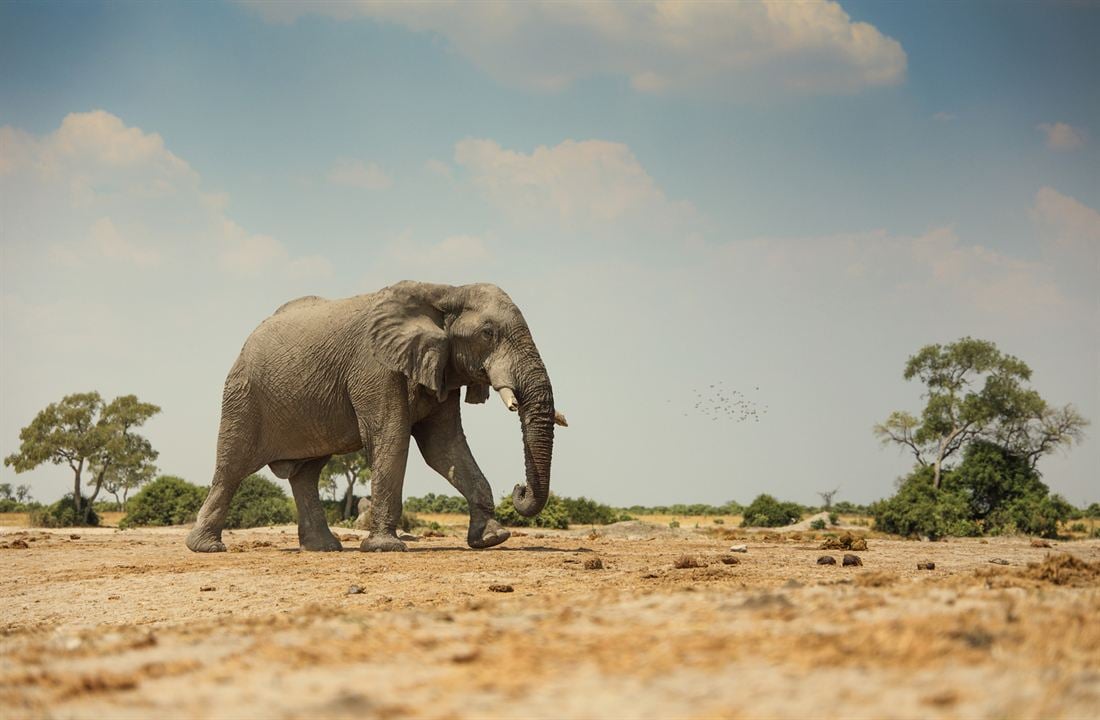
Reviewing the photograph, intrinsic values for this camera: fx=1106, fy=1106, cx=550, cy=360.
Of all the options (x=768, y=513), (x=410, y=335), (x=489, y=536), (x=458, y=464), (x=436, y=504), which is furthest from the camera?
(x=436, y=504)

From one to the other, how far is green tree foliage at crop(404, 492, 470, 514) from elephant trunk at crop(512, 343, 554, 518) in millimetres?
53936

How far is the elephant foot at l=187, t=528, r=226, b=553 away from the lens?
20.6 metres

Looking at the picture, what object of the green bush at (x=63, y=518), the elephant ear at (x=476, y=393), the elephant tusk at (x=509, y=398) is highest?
the elephant ear at (x=476, y=393)

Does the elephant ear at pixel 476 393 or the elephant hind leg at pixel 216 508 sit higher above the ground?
the elephant ear at pixel 476 393

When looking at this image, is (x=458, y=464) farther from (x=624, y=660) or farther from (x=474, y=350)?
(x=624, y=660)

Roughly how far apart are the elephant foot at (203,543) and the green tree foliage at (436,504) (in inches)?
2003

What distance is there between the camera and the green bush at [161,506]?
132 ft

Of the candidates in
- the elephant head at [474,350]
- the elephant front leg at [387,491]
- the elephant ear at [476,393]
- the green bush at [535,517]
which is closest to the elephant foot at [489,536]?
the elephant head at [474,350]

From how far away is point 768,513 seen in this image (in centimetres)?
4597

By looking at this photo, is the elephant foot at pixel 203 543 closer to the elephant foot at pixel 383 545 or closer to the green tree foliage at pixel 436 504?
the elephant foot at pixel 383 545

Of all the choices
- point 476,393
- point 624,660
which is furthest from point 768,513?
point 624,660

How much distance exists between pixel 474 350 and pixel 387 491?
9.08 ft

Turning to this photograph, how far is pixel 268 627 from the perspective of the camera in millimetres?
6543

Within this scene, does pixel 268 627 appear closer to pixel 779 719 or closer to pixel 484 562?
pixel 779 719
